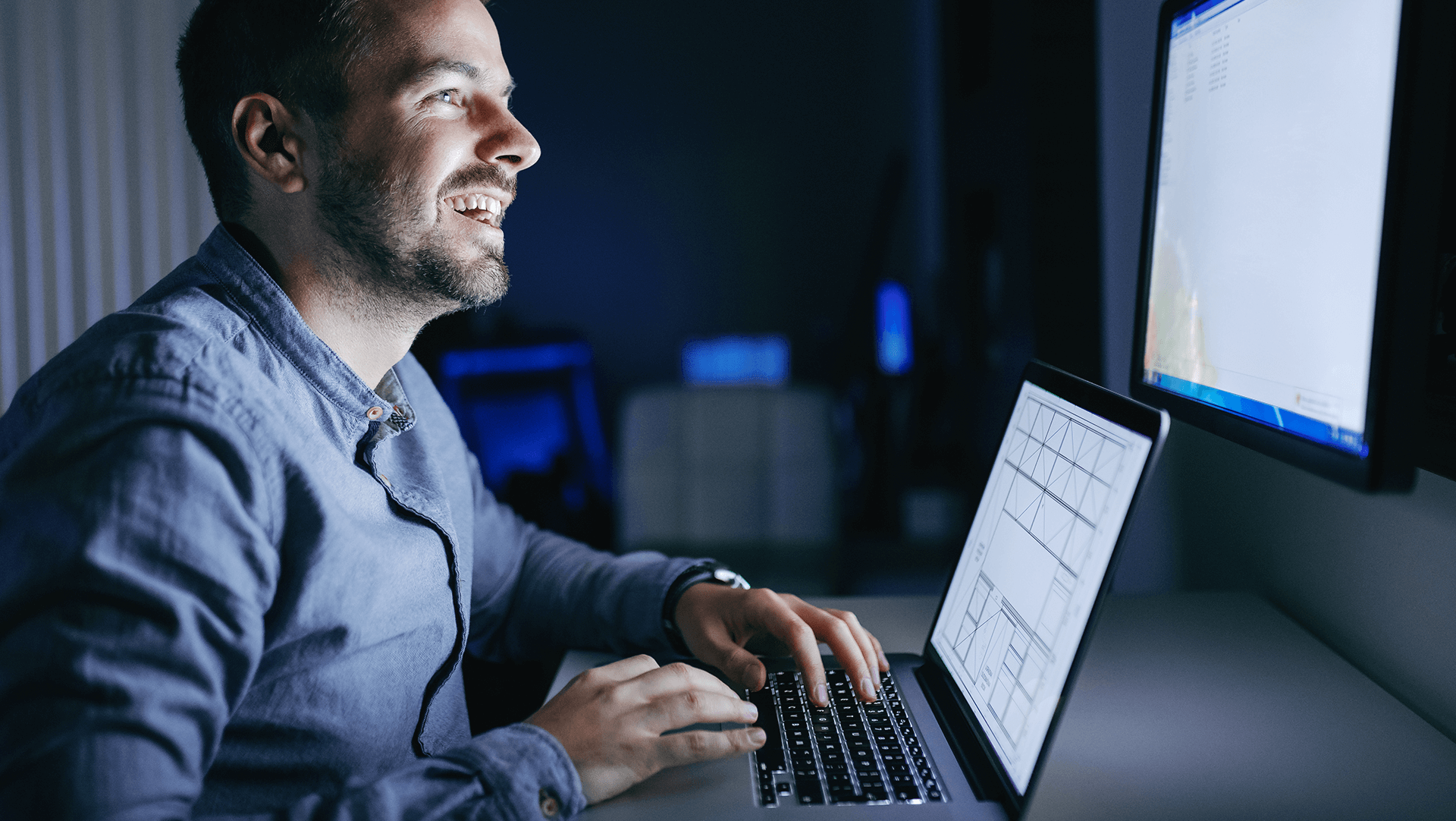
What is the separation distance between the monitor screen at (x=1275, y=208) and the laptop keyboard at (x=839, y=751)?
381 millimetres

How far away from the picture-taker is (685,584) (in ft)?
3.15

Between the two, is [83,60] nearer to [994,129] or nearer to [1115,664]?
[994,129]

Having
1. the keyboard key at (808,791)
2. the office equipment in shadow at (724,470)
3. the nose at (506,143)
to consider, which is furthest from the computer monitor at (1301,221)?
the office equipment in shadow at (724,470)

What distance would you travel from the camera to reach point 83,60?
214 centimetres

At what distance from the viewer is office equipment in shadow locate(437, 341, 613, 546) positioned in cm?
251

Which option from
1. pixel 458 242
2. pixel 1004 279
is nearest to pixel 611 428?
pixel 1004 279

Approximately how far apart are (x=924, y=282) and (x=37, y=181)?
7.90 feet

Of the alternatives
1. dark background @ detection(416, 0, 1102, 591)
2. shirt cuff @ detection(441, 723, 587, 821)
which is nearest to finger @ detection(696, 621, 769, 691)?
shirt cuff @ detection(441, 723, 587, 821)

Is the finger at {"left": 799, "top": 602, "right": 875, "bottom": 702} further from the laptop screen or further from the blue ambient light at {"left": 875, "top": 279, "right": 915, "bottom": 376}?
the blue ambient light at {"left": 875, "top": 279, "right": 915, "bottom": 376}

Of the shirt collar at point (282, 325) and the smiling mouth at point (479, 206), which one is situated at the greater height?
the smiling mouth at point (479, 206)

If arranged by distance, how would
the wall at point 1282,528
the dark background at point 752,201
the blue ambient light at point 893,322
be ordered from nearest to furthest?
the wall at point 1282,528
the dark background at point 752,201
the blue ambient light at point 893,322

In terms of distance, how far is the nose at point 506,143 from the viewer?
98cm

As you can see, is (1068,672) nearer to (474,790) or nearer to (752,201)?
(474,790)

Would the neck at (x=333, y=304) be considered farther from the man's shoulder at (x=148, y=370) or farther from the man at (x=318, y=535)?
the man's shoulder at (x=148, y=370)
